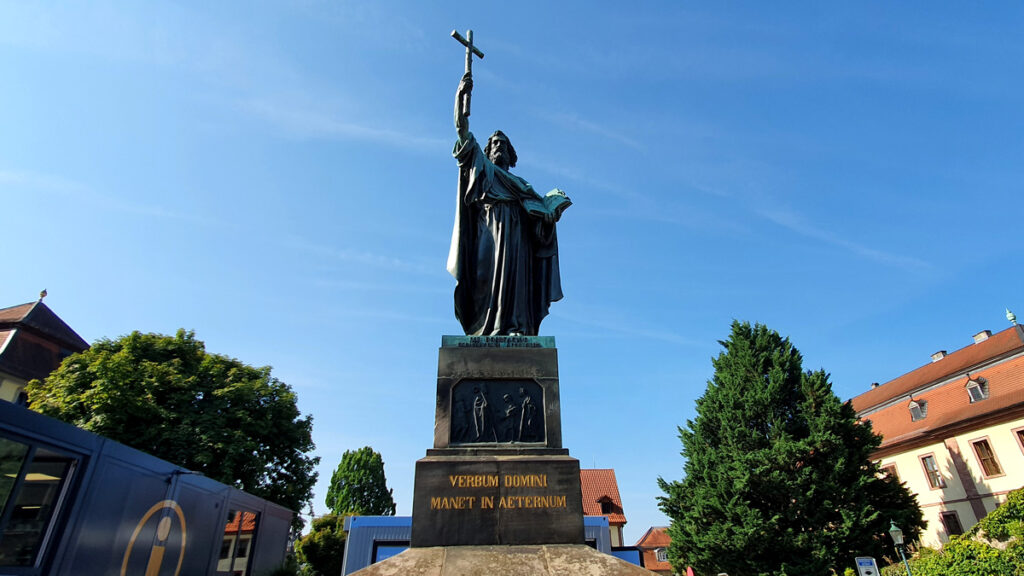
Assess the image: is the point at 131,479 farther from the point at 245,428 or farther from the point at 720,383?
the point at 720,383

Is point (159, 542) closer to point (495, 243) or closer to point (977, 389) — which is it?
point (495, 243)

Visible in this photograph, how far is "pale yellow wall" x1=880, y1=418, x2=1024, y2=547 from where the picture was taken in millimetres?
27125

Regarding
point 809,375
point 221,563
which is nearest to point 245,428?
point 221,563

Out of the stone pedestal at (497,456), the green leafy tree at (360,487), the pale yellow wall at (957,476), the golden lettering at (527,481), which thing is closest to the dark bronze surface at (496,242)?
the stone pedestal at (497,456)

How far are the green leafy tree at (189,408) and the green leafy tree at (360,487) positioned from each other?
57.2 ft

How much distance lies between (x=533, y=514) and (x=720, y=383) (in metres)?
23.3

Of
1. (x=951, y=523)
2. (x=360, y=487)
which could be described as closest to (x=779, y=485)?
(x=951, y=523)

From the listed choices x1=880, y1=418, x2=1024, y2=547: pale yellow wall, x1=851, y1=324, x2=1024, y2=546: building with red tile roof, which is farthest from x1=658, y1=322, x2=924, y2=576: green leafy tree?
x1=851, y1=324, x2=1024, y2=546: building with red tile roof

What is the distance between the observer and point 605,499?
42156 millimetres

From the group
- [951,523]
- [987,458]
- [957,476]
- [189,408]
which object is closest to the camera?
[189,408]

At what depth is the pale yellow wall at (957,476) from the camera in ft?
89.0

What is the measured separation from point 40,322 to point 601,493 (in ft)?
131

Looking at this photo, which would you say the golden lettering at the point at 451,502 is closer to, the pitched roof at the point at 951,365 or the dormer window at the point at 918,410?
the pitched roof at the point at 951,365

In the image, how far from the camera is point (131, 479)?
354 inches
